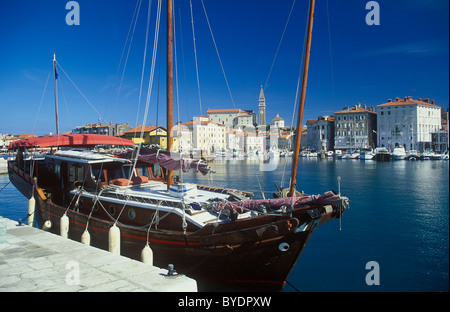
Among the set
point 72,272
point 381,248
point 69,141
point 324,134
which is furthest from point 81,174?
point 324,134

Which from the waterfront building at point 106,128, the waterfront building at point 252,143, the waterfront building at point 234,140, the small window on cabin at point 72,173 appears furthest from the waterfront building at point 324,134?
the small window on cabin at point 72,173

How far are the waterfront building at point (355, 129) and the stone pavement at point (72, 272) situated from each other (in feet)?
328

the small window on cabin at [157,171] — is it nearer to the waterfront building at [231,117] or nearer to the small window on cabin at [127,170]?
the small window on cabin at [127,170]

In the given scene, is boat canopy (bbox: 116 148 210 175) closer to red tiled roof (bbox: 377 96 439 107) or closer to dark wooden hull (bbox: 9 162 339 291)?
dark wooden hull (bbox: 9 162 339 291)

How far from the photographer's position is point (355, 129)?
97375 millimetres

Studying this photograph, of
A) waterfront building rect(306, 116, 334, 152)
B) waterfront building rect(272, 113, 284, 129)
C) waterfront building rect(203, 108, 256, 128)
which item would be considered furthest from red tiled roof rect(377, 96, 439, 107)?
waterfront building rect(272, 113, 284, 129)

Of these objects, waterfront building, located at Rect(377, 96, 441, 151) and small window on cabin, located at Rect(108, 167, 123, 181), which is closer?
small window on cabin, located at Rect(108, 167, 123, 181)

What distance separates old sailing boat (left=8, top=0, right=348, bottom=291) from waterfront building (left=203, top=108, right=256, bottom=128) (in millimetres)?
128059

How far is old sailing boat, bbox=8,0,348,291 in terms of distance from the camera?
845cm

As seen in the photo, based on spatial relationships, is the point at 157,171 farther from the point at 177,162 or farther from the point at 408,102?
the point at 408,102

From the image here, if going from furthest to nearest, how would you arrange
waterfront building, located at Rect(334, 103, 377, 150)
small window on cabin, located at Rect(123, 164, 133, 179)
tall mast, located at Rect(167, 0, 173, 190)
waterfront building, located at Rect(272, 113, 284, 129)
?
waterfront building, located at Rect(272, 113, 284, 129) < waterfront building, located at Rect(334, 103, 377, 150) < small window on cabin, located at Rect(123, 164, 133, 179) < tall mast, located at Rect(167, 0, 173, 190)

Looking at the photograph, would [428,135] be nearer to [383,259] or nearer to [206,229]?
[383,259]

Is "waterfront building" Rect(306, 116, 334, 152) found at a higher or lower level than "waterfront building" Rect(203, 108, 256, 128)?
lower

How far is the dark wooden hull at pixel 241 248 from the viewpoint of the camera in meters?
8.38
